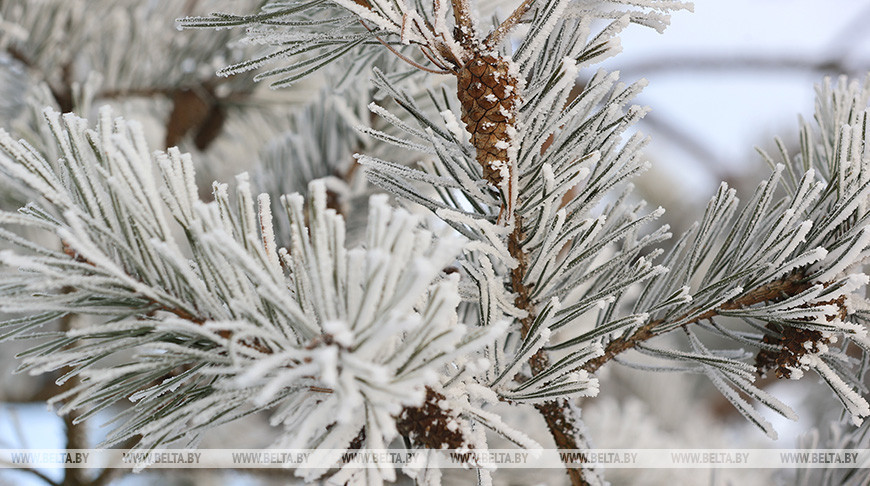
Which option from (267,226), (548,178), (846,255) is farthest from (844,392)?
(267,226)

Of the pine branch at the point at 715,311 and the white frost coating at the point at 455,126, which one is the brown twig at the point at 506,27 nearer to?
the white frost coating at the point at 455,126

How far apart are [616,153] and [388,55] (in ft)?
0.61

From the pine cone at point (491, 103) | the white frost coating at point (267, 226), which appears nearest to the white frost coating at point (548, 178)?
the pine cone at point (491, 103)

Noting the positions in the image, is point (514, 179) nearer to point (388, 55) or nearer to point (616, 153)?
point (616, 153)

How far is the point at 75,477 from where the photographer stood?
0.51 m

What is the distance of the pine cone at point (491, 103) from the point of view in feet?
0.97

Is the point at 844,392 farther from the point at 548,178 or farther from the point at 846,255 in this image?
the point at 548,178

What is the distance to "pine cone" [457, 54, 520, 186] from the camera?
0.30m

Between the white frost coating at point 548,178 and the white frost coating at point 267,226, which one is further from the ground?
the white frost coating at point 548,178

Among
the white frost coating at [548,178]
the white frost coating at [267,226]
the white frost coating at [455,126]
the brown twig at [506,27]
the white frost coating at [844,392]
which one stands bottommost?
the white frost coating at [844,392]

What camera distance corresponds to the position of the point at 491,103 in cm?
30

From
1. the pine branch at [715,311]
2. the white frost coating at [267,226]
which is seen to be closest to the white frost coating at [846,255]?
the pine branch at [715,311]

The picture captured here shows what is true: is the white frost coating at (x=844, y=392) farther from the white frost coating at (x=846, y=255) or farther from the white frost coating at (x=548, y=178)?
the white frost coating at (x=548, y=178)

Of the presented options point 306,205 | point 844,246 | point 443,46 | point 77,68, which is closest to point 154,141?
point 77,68
